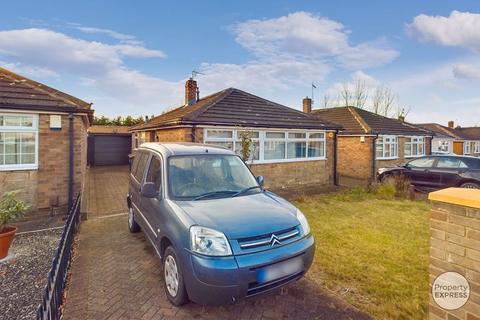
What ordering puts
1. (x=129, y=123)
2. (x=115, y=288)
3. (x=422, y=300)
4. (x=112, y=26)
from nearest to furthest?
(x=422, y=300)
(x=115, y=288)
(x=112, y=26)
(x=129, y=123)

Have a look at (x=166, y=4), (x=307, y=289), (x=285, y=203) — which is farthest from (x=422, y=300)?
(x=166, y=4)

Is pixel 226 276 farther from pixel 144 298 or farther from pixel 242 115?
pixel 242 115

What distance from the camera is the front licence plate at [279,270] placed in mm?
2670

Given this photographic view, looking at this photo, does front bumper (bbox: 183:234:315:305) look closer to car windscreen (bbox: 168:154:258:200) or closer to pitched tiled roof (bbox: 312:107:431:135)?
car windscreen (bbox: 168:154:258:200)

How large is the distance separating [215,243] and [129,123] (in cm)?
3174

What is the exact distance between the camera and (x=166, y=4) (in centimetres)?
925

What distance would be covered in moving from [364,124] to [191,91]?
36.7 feet

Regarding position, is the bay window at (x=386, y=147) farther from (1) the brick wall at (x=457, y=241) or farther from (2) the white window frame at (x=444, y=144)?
(2) the white window frame at (x=444, y=144)

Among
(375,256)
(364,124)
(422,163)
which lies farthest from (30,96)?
(364,124)

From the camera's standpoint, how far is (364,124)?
1662 cm

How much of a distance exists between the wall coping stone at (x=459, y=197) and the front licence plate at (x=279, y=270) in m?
1.51

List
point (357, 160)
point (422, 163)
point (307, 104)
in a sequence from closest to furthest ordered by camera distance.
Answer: point (422, 163), point (357, 160), point (307, 104)

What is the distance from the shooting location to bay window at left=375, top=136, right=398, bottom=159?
54.5 feet

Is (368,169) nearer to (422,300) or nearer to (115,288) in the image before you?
(422,300)
